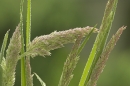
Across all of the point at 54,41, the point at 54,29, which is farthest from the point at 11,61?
the point at 54,29

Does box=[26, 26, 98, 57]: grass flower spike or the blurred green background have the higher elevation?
the blurred green background

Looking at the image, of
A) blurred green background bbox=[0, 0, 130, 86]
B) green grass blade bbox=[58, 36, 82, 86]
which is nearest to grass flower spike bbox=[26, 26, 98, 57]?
green grass blade bbox=[58, 36, 82, 86]

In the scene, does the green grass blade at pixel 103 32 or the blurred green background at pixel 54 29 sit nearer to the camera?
the green grass blade at pixel 103 32

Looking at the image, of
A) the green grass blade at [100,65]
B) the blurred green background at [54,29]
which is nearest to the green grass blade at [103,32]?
the green grass blade at [100,65]

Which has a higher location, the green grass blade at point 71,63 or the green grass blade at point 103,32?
the green grass blade at point 103,32

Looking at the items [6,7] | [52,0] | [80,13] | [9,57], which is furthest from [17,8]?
[9,57]

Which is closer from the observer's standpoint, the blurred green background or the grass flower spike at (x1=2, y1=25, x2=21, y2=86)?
the grass flower spike at (x1=2, y1=25, x2=21, y2=86)

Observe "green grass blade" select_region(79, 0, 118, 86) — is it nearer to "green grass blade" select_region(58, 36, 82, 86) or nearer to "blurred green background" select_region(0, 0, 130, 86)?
"green grass blade" select_region(58, 36, 82, 86)

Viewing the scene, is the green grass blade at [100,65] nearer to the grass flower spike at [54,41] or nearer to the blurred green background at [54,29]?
the grass flower spike at [54,41]

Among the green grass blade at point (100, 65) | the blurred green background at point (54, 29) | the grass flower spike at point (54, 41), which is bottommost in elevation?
the green grass blade at point (100, 65)

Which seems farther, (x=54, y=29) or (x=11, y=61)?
(x=54, y=29)

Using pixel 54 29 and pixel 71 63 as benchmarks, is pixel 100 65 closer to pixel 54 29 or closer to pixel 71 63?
pixel 71 63
